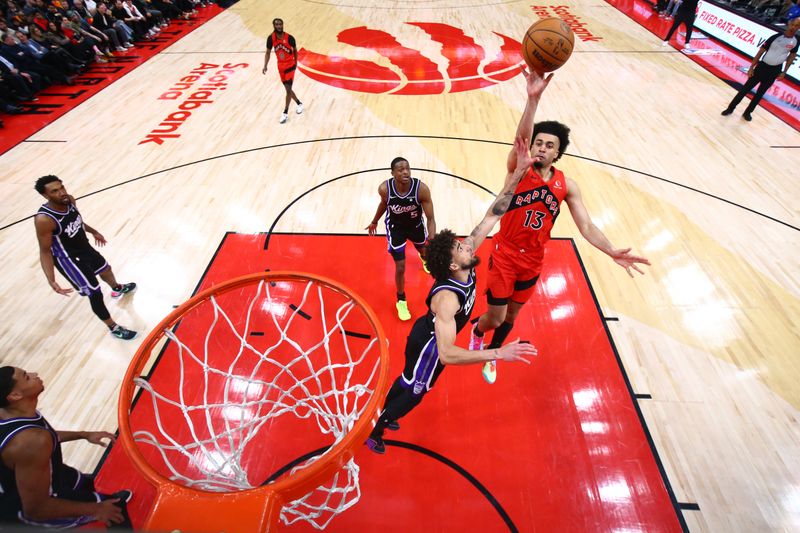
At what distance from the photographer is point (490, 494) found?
9.33ft

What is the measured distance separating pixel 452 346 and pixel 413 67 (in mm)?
9010

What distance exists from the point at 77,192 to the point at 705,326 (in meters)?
7.91

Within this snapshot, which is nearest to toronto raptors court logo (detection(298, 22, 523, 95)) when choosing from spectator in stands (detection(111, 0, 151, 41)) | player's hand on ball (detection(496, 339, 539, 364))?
spectator in stands (detection(111, 0, 151, 41))

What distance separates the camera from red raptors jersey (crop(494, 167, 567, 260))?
2.84m

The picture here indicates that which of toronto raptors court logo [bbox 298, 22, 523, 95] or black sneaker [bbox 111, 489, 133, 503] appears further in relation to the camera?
toronto raptors court logo [bbox 298, 22, 523, 95]

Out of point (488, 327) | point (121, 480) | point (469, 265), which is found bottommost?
point (121, 480)

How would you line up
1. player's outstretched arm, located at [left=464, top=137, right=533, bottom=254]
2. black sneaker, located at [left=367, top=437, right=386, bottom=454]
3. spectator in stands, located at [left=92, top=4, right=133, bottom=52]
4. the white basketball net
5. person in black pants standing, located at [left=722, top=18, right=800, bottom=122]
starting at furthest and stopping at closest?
spectator in stands, located at [left=92, top=4, right=133, bottom=52] → person in black pants standing, located at [left=722, top=18, right=800, bottom=122] → black sneaker, located at [left=367, top=437, right=386, bottom=454] → the white basketball net → player's outstretched arm, located at [left=464, top=137, right=533, bottom=254]

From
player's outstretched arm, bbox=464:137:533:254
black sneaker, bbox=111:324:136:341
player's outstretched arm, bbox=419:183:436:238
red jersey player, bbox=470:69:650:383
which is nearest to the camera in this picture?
player's outstretched arm, bbox=464:137:533:254

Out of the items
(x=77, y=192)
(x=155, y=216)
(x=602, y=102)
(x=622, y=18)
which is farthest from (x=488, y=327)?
(x=622, y=18)

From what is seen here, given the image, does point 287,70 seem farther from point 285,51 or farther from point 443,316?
point 443,316

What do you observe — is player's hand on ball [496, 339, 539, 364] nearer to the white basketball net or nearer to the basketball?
the white basketball net

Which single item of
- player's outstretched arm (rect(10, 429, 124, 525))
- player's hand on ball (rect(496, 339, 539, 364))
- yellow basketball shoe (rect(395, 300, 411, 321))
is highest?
player's hand on ball (rect(496, 339, 539, 364))

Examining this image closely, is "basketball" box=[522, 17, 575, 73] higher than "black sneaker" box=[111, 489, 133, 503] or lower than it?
higher

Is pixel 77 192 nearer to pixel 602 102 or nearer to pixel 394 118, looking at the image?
pixel 394 118
